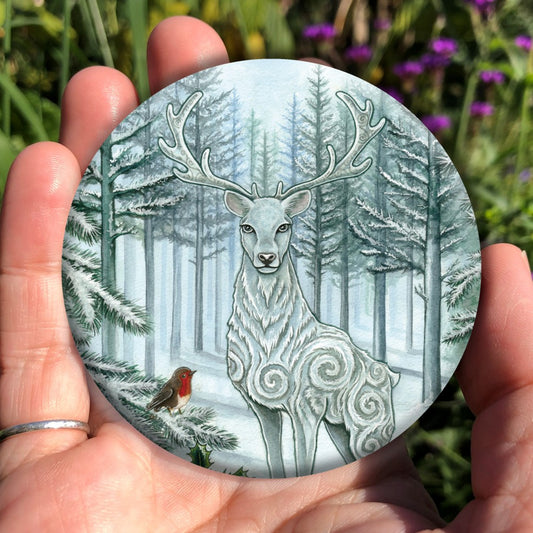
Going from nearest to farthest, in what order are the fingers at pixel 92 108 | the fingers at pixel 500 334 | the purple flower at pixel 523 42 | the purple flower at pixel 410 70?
1. the fingers at pixel 500 334
2. the fingers at pixel 92 108
3. the purple flower at pixel 523 42
4. the purple flower at pixel 410 70

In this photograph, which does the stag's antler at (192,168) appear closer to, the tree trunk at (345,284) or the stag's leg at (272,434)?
the tree trunk at (345,284)

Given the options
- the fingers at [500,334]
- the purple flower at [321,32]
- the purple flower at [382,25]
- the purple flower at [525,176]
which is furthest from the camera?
the purple flower at [382,25]

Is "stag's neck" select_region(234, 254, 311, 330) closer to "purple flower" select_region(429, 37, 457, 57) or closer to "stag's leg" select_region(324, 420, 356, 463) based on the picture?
"stag's leg" select_region(324, 420, 356, 463)

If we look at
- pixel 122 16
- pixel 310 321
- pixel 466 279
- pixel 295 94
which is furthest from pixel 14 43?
pixel 466 279

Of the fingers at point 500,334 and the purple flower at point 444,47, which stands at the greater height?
the purple flower at point 444,47

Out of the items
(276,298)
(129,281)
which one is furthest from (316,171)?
(129,281)

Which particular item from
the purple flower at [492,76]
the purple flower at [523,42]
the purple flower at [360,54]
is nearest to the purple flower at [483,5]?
the purple flower at [523,42]

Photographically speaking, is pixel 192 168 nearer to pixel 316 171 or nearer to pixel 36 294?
pixel 316 171

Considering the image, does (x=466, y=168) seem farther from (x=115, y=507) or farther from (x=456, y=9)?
(x=115, y=507)
